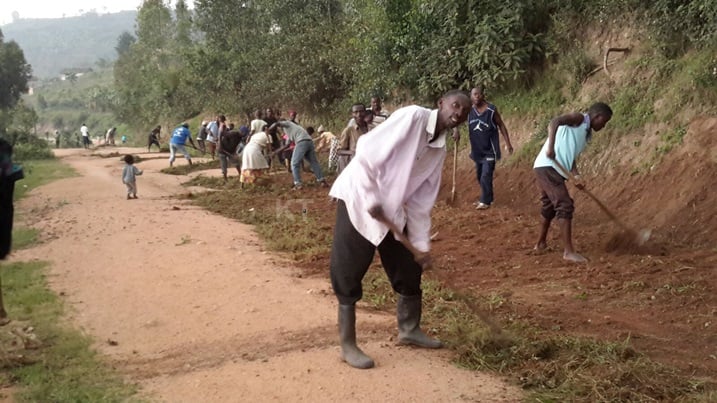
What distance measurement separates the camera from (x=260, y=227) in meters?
9.31

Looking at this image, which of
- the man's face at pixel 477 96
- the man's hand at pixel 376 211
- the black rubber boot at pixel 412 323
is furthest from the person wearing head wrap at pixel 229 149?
the man's hand at pixel 376 211

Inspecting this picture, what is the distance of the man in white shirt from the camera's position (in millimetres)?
3893

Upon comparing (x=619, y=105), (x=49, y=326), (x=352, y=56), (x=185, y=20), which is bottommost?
(x=49, y=326)

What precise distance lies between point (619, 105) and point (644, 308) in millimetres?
5165

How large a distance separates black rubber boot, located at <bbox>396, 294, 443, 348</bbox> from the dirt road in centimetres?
7

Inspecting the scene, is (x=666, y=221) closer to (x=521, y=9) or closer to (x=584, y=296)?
(x=584, y=296)

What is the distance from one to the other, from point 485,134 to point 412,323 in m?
5.50

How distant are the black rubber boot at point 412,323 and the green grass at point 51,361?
1.66 metres

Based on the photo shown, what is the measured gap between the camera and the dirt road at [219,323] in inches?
151

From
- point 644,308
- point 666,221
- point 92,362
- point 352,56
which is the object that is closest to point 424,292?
point 644,308

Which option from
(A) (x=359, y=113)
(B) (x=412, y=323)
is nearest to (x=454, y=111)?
(B) (x=412, y=323)

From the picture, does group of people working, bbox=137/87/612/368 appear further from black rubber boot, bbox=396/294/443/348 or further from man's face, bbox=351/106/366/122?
man's face, bbox=351/106/366/122

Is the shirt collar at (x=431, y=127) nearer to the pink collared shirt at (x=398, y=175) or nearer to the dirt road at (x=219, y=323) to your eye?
the pink collared shirt at (x=398, y=175)

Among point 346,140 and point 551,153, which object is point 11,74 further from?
point 551,153
